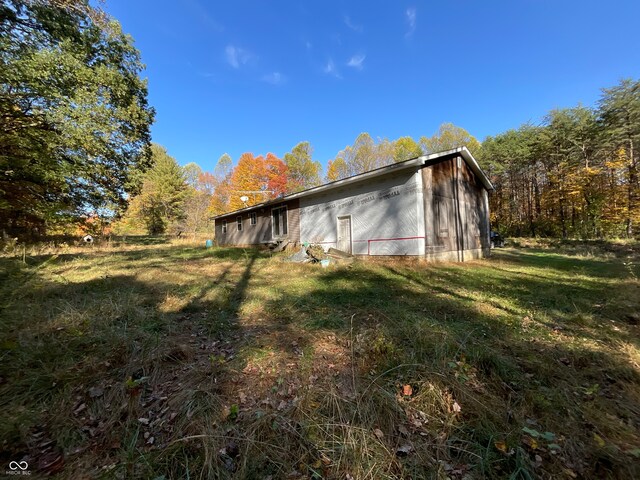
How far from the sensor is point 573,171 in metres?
22.5

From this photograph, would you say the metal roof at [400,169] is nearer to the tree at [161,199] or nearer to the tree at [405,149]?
the tree at [405,149]

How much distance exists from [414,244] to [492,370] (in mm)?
7881

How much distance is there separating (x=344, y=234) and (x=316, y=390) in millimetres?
10731

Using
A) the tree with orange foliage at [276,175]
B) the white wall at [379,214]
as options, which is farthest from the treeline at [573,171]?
the tree with orange foliage at [276,175]

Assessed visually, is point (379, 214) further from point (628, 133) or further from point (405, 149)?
point (405, 149)

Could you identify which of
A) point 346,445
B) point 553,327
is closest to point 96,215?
point 346,445

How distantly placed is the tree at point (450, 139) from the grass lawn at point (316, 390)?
1180 inches

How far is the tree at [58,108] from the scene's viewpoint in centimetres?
934

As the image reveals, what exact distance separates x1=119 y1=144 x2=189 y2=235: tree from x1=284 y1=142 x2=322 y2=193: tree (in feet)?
42.7

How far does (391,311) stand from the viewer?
480 centimetres

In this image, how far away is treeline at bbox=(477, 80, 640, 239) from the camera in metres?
19.0

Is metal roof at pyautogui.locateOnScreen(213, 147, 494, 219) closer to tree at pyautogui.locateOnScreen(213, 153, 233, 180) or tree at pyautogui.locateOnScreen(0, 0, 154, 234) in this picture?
tree at pyautogui.locateOnScreen(0, 0, 154, 234)

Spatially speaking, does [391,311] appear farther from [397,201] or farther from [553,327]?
[397,201]
